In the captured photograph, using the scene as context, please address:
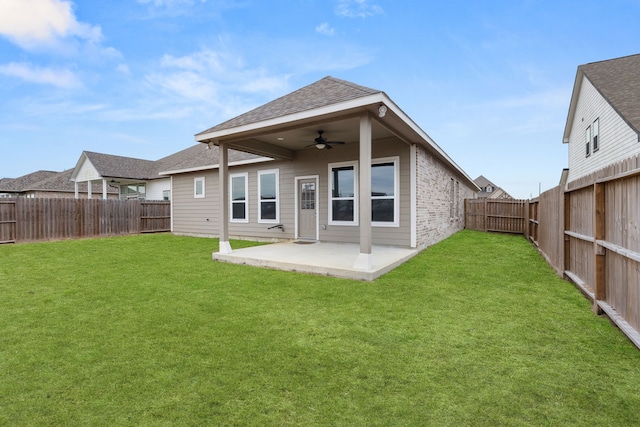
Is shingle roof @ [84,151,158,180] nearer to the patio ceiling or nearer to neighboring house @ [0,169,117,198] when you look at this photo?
neighboring house @ [0,169,117,198]

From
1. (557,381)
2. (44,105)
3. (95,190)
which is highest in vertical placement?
(44,105)

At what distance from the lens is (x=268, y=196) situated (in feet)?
33.7

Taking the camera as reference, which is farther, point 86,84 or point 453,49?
point 86,84

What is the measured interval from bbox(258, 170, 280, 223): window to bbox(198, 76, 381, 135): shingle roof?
10.5 feet

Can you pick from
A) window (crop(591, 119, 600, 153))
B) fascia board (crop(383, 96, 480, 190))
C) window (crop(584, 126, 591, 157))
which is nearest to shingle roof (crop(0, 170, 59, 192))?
fascia board (crop(383, 96, 480, 190))

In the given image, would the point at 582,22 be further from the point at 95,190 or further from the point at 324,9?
the point at 95,190

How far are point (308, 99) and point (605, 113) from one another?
34.6 feet

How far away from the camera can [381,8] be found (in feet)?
31.3

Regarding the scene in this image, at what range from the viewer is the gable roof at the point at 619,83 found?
877 cm

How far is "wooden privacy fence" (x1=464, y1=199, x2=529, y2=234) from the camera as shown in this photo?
1305 cm

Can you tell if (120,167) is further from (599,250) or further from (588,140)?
(588,140)

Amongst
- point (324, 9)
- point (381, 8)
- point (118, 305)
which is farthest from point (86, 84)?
point (118, 305)

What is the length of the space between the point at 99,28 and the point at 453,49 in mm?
12828

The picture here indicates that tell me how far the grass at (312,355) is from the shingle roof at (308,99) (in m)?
3.14
